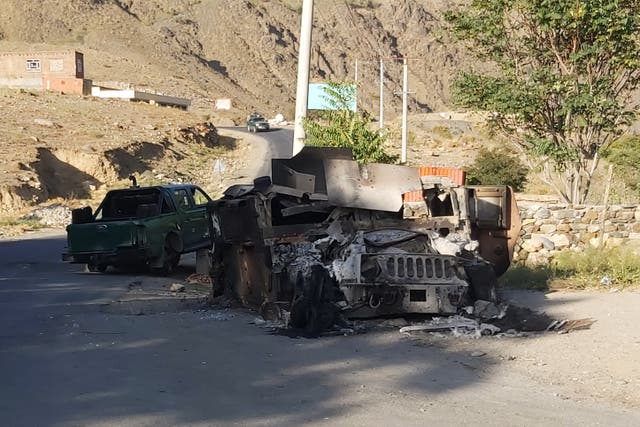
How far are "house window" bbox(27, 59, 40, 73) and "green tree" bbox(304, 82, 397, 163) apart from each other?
226 feet

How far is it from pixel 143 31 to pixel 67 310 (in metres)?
124

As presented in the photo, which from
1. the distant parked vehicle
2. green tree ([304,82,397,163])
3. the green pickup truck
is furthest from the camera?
the distant parked vehicle

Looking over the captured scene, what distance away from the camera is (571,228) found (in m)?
18.5

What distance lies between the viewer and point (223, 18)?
456ft

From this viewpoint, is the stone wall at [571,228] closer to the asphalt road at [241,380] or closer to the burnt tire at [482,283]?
the burnt tire at [482,283]

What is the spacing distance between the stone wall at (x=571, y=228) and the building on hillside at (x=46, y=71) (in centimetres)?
5984

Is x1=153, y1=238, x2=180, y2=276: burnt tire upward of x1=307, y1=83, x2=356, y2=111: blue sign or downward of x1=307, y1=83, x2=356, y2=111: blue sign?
downward

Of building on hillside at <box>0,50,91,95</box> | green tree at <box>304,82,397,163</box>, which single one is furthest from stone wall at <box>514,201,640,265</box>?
building on hillside at <box>0,50,91,95</box>

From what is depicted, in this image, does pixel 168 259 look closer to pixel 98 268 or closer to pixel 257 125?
pixel 98 268

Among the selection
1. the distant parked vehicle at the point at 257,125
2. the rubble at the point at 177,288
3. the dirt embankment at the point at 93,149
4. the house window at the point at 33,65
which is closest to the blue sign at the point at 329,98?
the rubble at the point at 177,288

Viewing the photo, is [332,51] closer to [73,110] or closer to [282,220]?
[73,110]

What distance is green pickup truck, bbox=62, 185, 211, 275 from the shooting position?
16953 millimetres

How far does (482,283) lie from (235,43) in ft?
424

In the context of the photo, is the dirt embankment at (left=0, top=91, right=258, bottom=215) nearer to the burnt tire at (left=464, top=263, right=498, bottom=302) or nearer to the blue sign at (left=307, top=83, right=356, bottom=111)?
the blue sign at (left=307, top=83, right=356, bottom=111)
